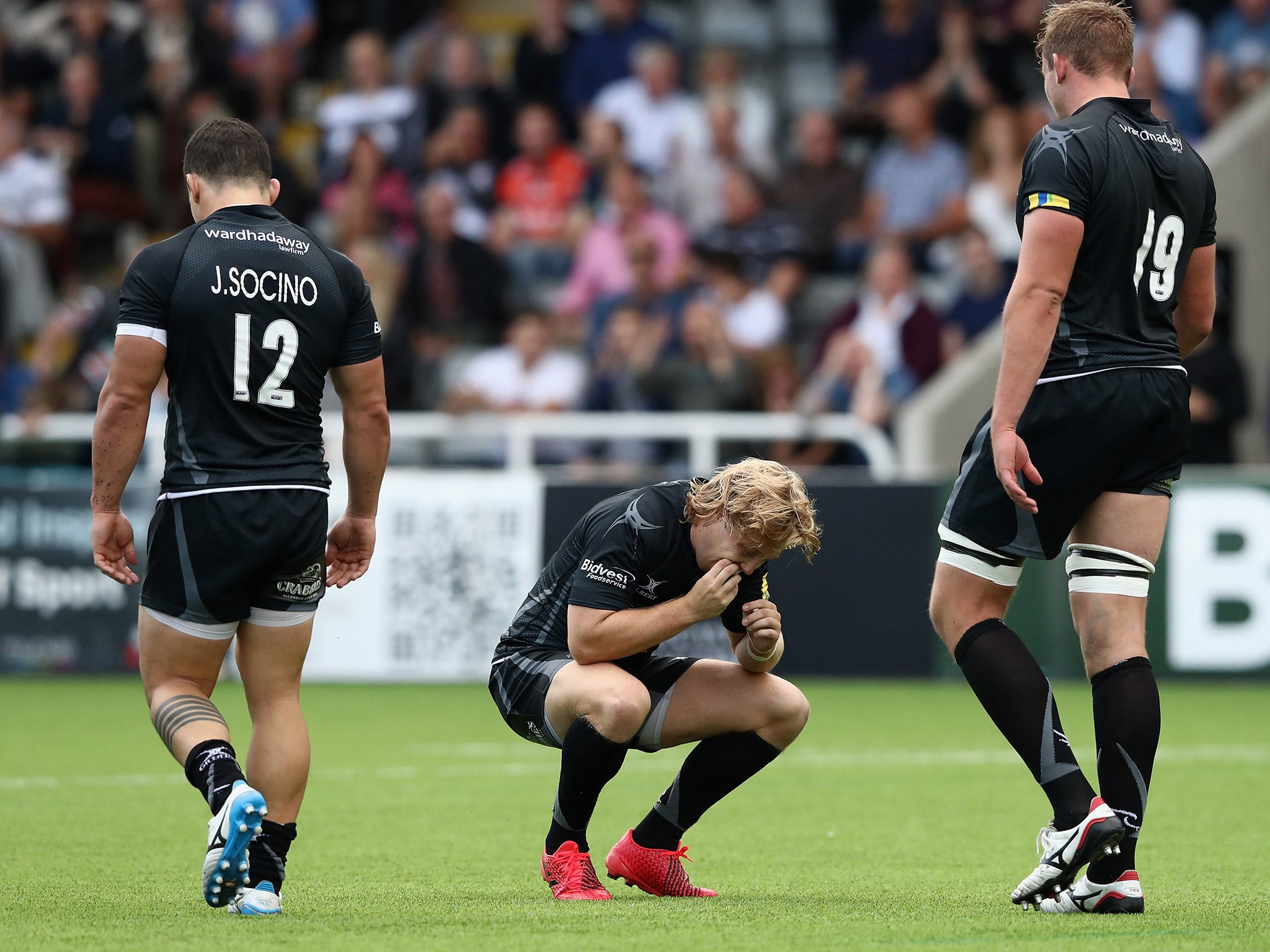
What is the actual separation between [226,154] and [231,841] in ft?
5.87

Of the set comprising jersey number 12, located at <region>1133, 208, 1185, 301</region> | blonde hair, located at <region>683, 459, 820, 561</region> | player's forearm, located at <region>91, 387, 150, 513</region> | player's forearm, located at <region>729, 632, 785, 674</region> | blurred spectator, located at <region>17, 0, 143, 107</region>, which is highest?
blurred spectator, located at <region>17, 0, 143, 107</region>

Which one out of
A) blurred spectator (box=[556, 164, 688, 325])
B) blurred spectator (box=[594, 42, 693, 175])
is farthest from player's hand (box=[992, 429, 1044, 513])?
blurred spectator (box=[594, 42, 693, 175])

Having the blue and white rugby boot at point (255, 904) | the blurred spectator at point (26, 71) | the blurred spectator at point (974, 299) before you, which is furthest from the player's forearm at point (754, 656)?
the blurred spectator at point (26, 71)

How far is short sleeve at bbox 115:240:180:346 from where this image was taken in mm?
4625

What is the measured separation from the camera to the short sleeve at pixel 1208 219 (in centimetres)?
479

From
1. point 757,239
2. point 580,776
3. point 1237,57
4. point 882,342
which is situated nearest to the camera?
point 580,776

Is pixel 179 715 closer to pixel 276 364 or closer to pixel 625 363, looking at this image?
pixel 276 364

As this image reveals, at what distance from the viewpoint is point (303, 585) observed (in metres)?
4.82

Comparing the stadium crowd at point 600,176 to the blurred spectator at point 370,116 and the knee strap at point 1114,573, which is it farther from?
the knee strap at point 1114,573

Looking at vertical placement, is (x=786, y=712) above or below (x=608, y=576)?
below

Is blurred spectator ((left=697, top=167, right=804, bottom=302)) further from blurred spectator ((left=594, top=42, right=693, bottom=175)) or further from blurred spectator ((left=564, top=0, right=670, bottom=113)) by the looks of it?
blurred spectator ((left=564, top=0, right=670, bottom=113))

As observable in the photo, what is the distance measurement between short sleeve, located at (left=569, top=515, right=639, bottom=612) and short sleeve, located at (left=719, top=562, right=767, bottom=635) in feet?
0.85

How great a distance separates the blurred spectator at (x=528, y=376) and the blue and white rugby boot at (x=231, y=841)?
8.71m

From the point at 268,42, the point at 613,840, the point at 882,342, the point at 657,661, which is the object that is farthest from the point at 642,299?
the point at 657,661
